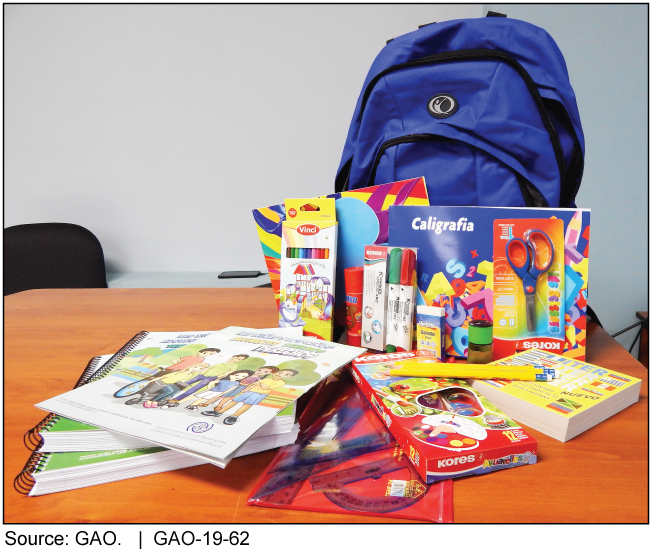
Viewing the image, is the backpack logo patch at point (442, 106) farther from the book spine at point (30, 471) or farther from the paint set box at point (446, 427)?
the book spine at point (30, 471)

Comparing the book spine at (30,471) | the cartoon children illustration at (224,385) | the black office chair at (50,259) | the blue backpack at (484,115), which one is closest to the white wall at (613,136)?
the blue backpack at (484,115)

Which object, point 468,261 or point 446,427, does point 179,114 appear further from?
point 446,427

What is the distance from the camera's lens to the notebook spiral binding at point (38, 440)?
0.34m

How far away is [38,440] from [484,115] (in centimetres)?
67

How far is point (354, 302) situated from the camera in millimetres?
630

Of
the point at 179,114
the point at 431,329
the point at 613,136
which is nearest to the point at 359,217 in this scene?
the point at 431,329

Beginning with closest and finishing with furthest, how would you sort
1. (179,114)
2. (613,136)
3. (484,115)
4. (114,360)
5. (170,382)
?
1. (170,382)
2. (114,360)
3. (484,115)
4. (613,136)
5. (179,114)

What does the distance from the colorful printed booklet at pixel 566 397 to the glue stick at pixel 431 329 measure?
86 millimetres

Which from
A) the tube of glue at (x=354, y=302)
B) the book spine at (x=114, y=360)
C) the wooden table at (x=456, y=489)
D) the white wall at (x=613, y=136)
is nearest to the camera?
the wooden table at (x=456, y=489)

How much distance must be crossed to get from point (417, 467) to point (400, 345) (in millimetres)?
239

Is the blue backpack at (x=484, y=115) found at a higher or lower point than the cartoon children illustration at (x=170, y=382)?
higher

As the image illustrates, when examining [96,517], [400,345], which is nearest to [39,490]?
[96,517]

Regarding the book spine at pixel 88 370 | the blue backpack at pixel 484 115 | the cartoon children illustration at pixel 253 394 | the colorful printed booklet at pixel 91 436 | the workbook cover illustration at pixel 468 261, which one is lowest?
the book spine at pixel 88 370

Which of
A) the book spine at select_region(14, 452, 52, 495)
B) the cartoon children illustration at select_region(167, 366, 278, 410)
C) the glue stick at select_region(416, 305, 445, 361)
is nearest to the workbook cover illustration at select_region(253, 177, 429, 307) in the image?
the glue stick at select_region(416, 305, 445, 361)
